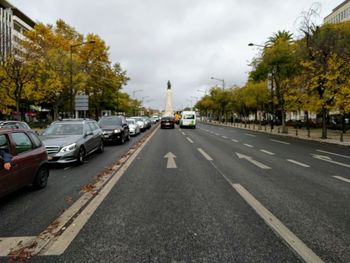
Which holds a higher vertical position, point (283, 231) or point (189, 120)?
point (189, 120)

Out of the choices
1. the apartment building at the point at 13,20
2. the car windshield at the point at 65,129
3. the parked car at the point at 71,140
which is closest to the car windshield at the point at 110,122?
the parked car at the point at 71,140

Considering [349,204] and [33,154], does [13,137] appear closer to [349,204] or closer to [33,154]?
[33,154]

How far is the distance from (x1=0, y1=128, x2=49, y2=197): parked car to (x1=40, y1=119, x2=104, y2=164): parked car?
2.88 metres

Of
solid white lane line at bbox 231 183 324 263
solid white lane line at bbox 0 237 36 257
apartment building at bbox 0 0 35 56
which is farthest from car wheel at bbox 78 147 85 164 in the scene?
apartment building at bbox 0 0 35 56

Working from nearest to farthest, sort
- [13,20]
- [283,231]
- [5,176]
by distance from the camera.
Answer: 1. [283,231]
2. [5,176]
3. [13,20]

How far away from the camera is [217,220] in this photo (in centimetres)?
503

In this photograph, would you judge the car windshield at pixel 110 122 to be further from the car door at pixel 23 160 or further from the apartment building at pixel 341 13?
the apartment building at pixel 341 13

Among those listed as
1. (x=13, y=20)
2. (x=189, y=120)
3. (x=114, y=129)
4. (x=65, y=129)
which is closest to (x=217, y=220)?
(x=65, y=129)

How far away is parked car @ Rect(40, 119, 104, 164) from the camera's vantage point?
10492 mm

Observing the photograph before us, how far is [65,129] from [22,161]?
6.39m

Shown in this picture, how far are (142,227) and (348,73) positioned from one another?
22947mm

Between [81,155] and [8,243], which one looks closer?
[8,243]

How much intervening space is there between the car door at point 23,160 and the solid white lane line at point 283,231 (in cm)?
447

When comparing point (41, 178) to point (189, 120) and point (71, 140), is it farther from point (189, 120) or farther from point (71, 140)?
point (189, 120)
